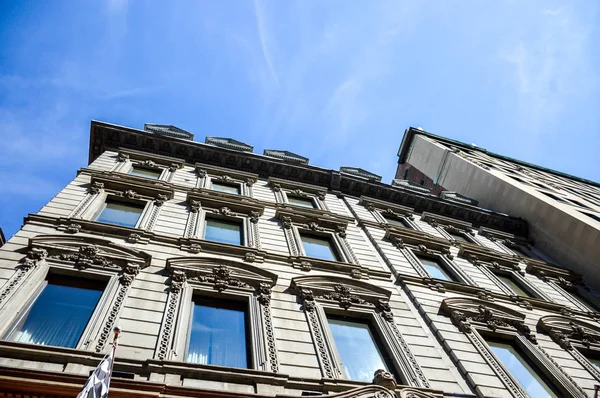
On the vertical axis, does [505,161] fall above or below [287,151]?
above

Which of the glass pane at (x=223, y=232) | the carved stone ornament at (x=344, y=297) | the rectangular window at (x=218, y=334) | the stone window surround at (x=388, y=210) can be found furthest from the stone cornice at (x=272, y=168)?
the rectangular window at (x=218, y=334)

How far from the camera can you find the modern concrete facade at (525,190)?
21734mm

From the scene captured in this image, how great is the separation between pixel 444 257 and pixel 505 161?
27745mm

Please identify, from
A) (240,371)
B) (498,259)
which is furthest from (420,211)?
(240,371)

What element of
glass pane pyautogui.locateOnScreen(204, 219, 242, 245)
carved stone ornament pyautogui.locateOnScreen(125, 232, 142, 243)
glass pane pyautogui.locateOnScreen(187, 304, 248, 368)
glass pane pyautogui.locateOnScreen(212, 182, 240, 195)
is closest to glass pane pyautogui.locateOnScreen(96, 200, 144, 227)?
carved stone ornament pyautogui.locateOnScreen(125, 232, 142, 243)

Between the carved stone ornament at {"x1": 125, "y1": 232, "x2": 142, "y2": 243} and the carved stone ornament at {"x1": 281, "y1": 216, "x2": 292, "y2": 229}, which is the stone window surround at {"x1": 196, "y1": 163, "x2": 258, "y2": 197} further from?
the carved stone ornament at {"x1": 125, "y1": 232, "x2": 142, "y2": 243}

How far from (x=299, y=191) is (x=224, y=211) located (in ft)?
18.4

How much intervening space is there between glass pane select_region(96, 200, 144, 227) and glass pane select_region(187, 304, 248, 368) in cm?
491

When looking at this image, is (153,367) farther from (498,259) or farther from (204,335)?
(498,259)

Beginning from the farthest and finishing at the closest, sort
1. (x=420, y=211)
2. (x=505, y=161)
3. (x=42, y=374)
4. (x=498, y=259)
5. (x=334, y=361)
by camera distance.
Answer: (x=505, y=161), (x=420, y=211), (x=498, y=259), (x=334, y=361), (x=42, y=374)

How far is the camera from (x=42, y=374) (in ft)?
22.9

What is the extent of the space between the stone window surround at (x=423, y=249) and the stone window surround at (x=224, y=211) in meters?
5.86

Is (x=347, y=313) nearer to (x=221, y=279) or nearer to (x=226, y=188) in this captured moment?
(x=221, y=279)

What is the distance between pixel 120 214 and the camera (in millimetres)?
14297
